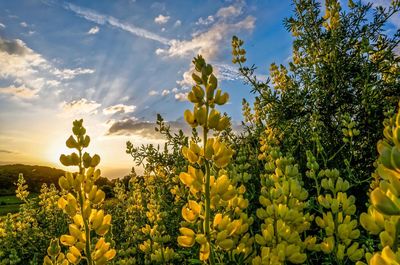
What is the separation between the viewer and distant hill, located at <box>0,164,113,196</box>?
25294 millimetres

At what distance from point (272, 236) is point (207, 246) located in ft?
2.16

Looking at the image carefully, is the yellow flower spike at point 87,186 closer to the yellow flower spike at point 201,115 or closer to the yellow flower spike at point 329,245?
the yellow flower spike at point 201,115

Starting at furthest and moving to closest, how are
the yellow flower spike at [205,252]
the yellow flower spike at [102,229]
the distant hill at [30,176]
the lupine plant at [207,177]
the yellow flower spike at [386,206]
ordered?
1. the distant hill at [30,176]
2. the yellow flower spike at [102,229]
3. the lupine plant at [207,177]
4. the yellow flower spike at [205,252]
5. the yellow flower spike at [386,206]

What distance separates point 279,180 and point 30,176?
28.5m

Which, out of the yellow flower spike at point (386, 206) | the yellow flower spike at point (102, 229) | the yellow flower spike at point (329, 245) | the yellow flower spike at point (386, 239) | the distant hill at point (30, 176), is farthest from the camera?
the distant hill at point (30, 176)

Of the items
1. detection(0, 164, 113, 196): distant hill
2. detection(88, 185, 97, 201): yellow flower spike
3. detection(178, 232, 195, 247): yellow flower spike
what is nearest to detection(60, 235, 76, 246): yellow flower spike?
detection(88, 185, 97, 201): yellow flower spike

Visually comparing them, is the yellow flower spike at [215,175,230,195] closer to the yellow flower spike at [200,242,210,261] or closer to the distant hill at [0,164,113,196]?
the yellow flower spike at [200,242,210,261]

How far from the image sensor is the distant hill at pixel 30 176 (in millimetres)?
25294

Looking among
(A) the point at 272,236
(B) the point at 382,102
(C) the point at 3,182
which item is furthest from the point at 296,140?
(C) the point at 3,182

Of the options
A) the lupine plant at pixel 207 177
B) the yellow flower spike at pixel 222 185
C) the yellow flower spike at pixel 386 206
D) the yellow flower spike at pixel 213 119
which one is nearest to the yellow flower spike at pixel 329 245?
the lupine plant at pixel 207 177

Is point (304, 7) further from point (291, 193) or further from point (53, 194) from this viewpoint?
point (53, 194)

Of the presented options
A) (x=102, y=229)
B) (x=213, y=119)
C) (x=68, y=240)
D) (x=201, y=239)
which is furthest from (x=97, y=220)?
(x=213, y=119)

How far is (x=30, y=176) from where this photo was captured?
27.8m

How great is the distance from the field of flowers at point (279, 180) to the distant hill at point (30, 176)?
57.2 feet
